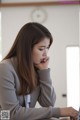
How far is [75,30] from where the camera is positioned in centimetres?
400

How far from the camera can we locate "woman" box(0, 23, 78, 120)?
1077mm

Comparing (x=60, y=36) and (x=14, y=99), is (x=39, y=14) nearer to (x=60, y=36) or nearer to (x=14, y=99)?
(x=60, y=36)

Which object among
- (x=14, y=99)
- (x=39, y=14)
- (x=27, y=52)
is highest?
(x=39, y=14)

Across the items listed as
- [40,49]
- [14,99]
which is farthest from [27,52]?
[14,99]

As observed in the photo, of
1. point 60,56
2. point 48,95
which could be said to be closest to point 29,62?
point 48,95

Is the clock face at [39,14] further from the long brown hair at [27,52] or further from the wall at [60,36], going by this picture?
the long brown hair at [27,52]

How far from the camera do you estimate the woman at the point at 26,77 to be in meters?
1.08

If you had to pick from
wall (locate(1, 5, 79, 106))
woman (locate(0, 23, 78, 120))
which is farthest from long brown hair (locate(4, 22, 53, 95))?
wall (locate(1, 5, 79, 106))

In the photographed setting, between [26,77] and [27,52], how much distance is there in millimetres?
118

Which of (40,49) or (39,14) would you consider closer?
(40,49)

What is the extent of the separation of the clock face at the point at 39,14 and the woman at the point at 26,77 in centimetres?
282

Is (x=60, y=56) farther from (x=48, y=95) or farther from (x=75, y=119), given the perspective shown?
(x=75, y=119)

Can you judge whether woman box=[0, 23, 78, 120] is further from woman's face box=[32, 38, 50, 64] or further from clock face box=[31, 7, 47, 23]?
clock face box=[31, 7, 47, 23]

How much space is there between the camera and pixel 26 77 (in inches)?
45.5
